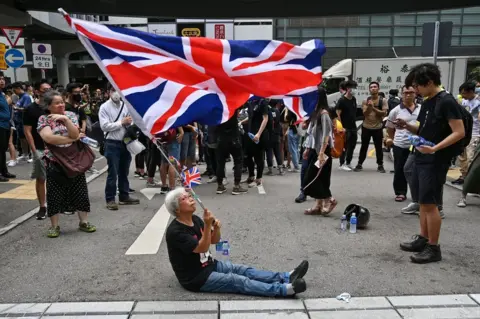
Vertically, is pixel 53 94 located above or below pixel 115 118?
above

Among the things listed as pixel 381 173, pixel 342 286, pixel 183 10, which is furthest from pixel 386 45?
pixel 342 286

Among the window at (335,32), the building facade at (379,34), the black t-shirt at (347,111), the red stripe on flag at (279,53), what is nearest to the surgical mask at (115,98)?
the red stripe on flag at (279,53)

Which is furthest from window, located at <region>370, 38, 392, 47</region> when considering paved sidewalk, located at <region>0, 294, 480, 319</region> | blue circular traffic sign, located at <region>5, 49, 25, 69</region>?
paved sidewalk, located at <region>0, 294, 480, 319</region>

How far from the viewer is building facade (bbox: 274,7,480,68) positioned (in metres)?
32.5

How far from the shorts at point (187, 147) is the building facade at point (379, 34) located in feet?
86.3

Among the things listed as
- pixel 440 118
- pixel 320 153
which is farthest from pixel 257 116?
pixel 440 118

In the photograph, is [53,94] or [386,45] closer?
[53,94]

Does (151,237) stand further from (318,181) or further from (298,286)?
(318,181)

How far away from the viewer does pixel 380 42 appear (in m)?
33.7

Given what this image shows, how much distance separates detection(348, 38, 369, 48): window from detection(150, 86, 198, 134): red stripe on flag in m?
32.6

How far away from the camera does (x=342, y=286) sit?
12.8 feet

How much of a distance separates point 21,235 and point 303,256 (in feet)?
12.0

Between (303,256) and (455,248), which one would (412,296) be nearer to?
(303,256)

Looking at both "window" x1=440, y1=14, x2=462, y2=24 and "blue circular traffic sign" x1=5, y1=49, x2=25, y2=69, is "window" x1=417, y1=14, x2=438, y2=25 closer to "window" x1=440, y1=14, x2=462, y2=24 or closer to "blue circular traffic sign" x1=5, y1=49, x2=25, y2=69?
"window" x1=440, y1=14, x2=462, y2=24
